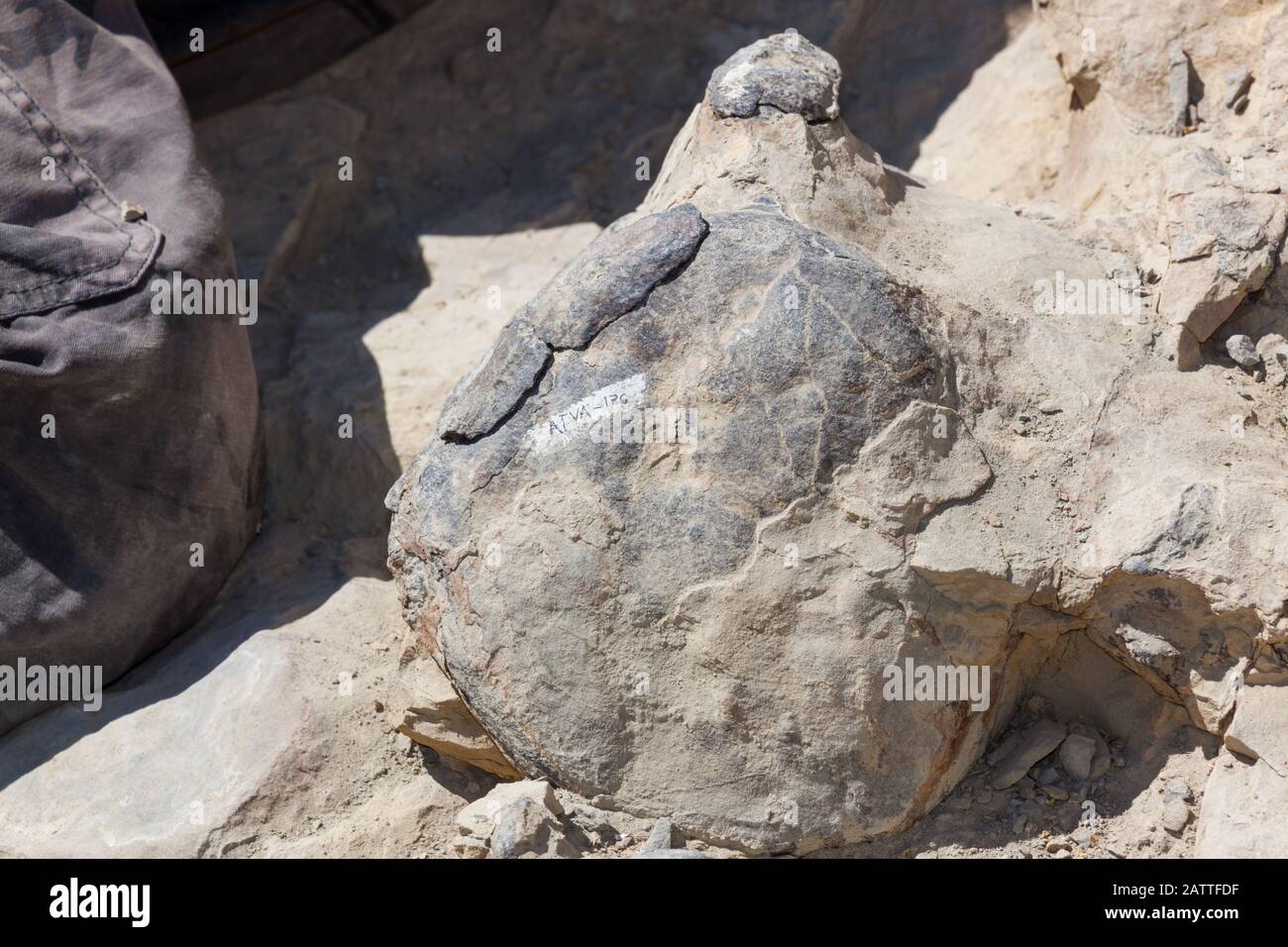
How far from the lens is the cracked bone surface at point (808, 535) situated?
2373 mm

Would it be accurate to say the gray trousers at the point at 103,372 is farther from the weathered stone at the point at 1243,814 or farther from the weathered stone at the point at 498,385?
the weathered stone at the point at 1243,814

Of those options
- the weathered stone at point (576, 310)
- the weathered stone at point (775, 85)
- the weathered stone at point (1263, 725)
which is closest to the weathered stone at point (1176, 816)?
the weathered stone at point (1263, 725)

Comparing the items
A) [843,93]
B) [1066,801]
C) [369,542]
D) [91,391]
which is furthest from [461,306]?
[1066,801]

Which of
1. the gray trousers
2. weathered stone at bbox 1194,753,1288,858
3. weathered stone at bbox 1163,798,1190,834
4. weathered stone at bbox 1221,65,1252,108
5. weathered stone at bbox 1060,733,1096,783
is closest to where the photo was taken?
weathered stone at bbox 1194,753,1288,858
